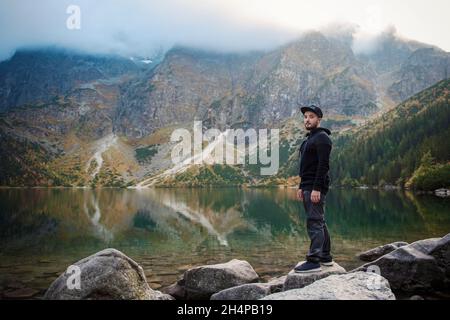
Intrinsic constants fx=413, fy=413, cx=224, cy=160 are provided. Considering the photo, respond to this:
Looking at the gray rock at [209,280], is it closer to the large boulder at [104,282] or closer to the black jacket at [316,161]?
the large boulder at [104,282]

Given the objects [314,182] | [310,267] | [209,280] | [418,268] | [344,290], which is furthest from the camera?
[209,280]

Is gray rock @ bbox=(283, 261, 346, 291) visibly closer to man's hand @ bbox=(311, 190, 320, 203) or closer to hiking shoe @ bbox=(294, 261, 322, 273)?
hiking shoe @ bbox=(294, 261, 322, 273)

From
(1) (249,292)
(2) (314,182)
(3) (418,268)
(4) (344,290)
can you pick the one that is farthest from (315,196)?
(3) (418,268)

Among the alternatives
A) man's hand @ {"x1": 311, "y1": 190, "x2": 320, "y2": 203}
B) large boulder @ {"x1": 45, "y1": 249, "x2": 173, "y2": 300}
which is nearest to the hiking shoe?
man's hand @ {"x1": 311, "y1": 190, "x2": 320, "y2": 203}

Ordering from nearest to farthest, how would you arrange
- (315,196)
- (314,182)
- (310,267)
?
1. (315,196)
2. (314,182)
3. (310,267)

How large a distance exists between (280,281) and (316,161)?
5.48 metres

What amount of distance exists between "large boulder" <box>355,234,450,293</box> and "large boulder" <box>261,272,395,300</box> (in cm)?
630

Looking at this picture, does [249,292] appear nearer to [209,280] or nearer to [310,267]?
[310,267]

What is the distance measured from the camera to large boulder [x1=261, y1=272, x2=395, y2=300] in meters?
9.10

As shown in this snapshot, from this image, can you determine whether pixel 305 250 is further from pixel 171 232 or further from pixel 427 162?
pixel 427 162

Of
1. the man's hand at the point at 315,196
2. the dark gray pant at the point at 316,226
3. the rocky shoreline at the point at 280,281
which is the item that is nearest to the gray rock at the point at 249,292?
the rocky shoreline at the point at 280,281

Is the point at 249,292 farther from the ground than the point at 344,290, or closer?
closer

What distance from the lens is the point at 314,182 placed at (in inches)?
492
